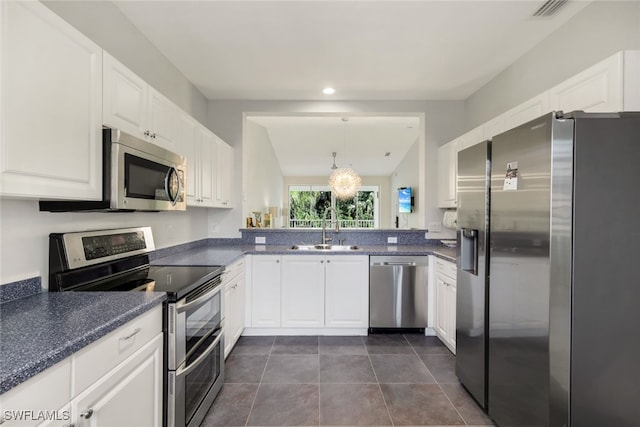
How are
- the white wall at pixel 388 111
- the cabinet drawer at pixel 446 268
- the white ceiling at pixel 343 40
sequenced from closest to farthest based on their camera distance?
1. the white ceiling at pixel 343 40
2. the cabinet drawer at pixel 446 268
3. the white wall at pixel 388 111

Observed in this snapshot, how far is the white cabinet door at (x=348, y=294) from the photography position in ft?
10.4

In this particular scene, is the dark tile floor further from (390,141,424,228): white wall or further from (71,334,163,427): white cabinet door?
(390,141,424,228): white wall

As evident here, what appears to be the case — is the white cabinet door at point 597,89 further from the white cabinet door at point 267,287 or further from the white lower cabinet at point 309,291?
the white cabinet door at point 267,287

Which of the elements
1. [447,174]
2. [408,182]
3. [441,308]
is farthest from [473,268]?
[408,182]

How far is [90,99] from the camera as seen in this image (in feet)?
4.54

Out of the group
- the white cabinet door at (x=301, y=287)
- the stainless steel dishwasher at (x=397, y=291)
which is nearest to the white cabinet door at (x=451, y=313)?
the stainless steel dishwasher at (x=397, y=291)

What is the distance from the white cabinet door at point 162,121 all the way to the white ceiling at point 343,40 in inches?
23.5

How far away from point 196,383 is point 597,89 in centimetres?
274

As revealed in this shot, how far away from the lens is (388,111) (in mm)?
3662

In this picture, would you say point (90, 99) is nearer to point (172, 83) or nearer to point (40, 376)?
point (40, 376)

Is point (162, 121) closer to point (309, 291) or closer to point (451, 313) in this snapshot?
point (309, 291)

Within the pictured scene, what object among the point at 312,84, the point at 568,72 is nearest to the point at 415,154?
the point at 312,84

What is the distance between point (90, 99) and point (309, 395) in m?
2.17

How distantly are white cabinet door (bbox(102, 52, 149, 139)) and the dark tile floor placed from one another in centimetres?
181
